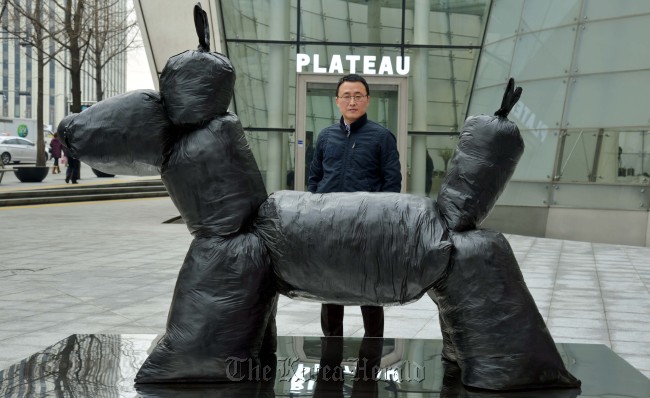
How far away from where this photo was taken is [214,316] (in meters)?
3.19

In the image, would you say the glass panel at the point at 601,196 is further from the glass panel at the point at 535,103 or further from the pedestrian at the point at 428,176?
the pedestrian at the point at 428,176

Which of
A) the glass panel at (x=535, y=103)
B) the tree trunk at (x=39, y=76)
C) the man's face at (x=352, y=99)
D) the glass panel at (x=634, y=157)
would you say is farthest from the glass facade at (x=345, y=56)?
the tree trunk at (x=39, y=76)

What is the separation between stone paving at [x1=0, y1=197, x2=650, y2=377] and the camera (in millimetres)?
5957

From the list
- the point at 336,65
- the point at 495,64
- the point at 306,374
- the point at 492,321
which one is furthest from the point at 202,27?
the point at 495,64

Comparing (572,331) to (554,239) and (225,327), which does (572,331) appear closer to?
(225,327)

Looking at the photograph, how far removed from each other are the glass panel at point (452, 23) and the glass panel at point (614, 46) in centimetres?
211

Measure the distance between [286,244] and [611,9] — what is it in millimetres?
11785

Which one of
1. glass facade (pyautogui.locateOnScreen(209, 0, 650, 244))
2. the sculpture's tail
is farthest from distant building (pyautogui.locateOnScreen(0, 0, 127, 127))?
the sculpture's tail

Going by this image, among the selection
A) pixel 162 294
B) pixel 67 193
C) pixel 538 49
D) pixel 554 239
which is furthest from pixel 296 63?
pixel 67 193

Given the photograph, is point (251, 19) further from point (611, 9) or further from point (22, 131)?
point (22, 131)

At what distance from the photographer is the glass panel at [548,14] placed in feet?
44.7

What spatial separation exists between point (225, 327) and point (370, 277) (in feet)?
2.19

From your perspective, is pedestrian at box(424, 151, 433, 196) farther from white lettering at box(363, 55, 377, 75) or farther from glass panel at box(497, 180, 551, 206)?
white lettering at box(363, 55, 377, 75)

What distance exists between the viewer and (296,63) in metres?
14.3
